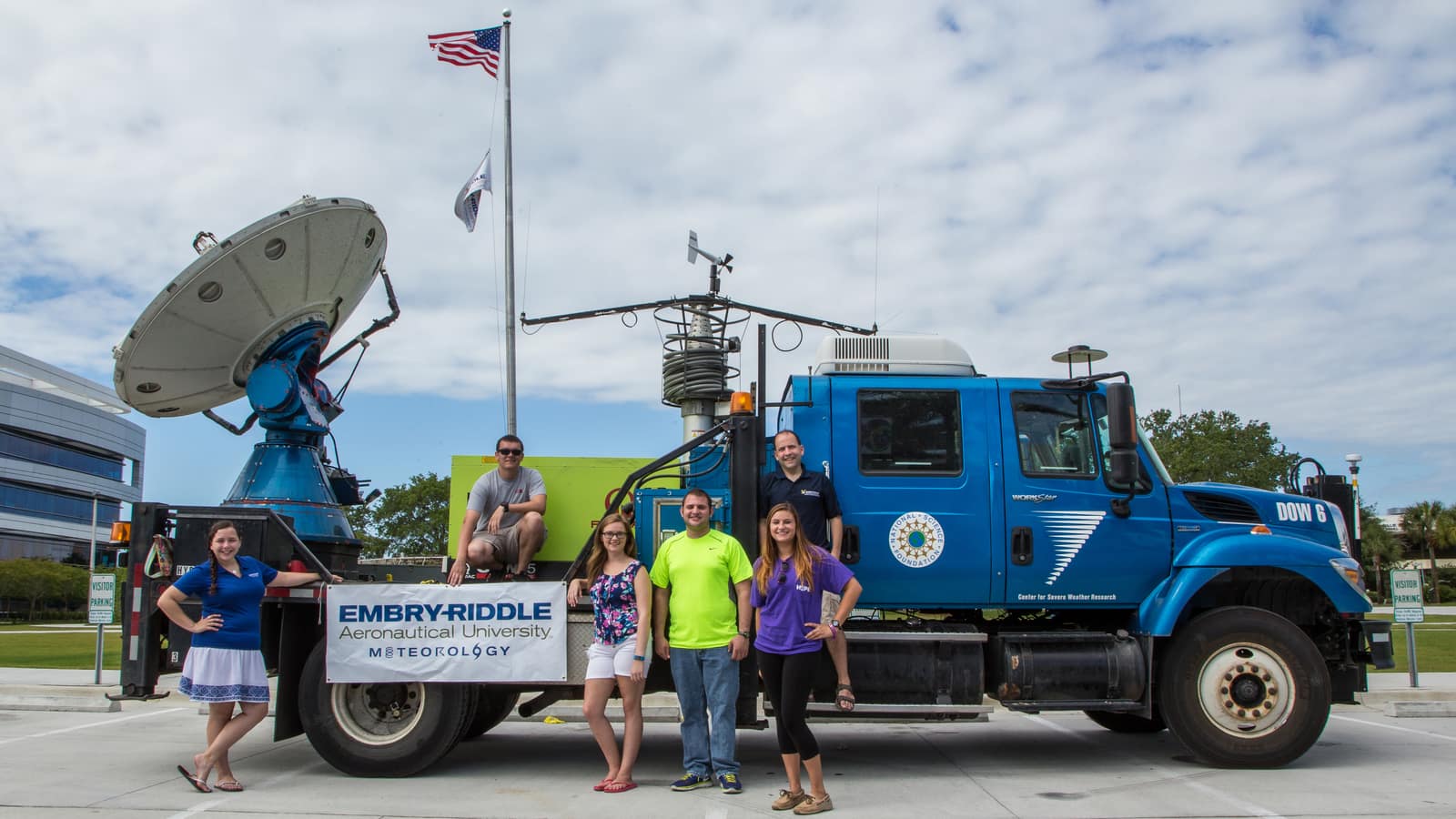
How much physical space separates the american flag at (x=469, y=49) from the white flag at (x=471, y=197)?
1443 mm

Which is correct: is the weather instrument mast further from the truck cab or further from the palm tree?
the palm tree

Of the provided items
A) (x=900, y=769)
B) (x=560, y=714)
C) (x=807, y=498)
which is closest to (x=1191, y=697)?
(x=900, y=769)

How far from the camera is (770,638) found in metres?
6.24

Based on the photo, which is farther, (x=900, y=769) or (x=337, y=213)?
(x=337, y=213)

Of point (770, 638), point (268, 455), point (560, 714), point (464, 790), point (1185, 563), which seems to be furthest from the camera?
point (560, 714)

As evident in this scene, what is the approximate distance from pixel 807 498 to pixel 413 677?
292 cm

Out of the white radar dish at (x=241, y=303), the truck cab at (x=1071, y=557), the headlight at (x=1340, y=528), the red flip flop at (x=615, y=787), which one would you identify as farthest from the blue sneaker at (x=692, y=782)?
the white radar dish at (x=241, y=303)

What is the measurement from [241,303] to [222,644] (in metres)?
3.70

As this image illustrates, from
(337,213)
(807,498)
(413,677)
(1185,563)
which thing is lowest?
(413,677)

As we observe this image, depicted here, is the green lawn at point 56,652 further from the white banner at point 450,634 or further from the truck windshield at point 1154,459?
the truck windshield at point 1154,459

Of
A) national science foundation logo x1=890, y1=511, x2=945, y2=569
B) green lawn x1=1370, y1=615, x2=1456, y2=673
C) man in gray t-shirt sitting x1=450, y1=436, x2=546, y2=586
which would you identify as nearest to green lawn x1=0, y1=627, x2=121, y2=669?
man in gray t-shirt sitting x1=450, y1=436, x2=546, y2=586

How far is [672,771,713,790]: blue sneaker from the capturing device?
6.66 m

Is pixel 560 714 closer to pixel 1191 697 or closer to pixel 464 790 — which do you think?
pixel 464 790

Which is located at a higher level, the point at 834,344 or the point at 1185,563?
the point at 834,344
